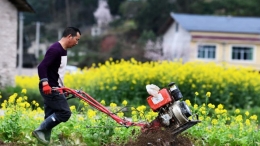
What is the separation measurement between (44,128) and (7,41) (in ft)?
33.4

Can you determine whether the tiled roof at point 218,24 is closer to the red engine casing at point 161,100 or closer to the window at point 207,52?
the window at point 207,52

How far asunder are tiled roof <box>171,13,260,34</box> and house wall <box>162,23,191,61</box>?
108cm

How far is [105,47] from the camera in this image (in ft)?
208

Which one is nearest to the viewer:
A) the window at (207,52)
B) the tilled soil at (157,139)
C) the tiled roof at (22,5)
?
the tilled soil at (157,139)

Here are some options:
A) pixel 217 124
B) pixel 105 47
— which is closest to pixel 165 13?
pixel 105 47

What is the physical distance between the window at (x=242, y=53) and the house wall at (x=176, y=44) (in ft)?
12.5

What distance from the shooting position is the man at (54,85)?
7234 mm

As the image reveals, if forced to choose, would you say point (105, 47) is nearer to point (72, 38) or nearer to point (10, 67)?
point (10, 67)

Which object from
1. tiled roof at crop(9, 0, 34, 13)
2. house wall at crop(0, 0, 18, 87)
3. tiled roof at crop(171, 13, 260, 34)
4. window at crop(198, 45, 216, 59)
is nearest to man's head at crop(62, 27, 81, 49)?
house wall at crop(0, 0, 18, 87)

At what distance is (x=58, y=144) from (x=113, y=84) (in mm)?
9142

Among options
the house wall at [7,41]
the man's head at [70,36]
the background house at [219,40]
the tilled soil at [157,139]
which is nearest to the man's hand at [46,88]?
the man's head at [70,36]

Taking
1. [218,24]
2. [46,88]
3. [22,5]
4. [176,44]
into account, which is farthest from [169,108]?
[176,44]

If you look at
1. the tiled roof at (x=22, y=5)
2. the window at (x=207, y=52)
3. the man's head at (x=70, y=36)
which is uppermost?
the man's head at (x=70, y=36)

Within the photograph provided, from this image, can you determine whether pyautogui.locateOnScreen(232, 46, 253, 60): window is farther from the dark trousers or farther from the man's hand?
the man's hand
